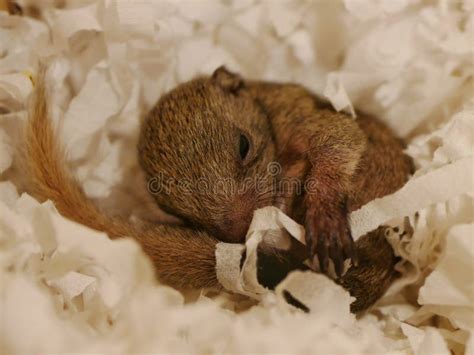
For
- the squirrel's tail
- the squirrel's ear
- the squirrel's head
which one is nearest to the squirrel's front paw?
the squirrel's head

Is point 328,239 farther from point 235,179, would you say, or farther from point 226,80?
point 226,80

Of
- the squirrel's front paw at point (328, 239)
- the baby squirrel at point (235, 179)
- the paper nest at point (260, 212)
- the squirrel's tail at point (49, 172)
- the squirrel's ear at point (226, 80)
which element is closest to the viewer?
the paper nest at point (260, 212)

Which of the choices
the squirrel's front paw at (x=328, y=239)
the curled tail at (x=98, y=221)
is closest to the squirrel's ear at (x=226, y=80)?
the curled tail at (x=98, y=221)

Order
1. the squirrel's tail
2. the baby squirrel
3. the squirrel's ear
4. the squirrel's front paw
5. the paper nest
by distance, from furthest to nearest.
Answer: the squirrel's ear → the squirrel's tail → the baby squirrel → the squirrel's front paw → the paper nest

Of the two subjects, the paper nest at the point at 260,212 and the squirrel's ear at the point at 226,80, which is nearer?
the paper nest at the point at 260,212

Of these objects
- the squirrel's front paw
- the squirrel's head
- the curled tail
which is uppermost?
the squirrel's front paw

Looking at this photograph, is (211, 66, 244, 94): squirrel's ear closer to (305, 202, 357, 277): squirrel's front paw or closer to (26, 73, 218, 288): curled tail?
(26, 73, 218, 288): curled tail

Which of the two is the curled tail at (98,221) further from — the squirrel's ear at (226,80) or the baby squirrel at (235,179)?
the squirrel's ear at (226,80)
